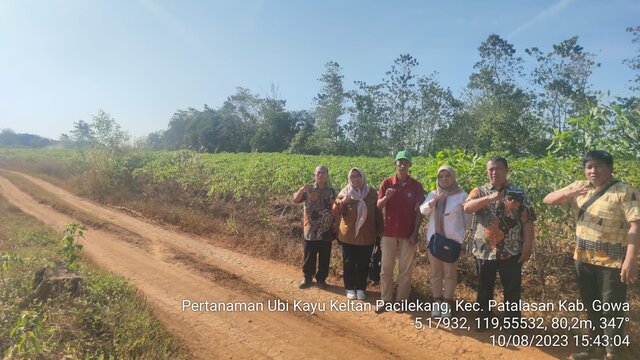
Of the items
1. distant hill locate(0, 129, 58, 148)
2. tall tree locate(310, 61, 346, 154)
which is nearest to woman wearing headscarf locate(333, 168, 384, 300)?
tall tree locate(310, 61, 346, 154)

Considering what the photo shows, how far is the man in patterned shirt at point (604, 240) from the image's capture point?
3.25m

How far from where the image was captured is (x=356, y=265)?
525 centimetres

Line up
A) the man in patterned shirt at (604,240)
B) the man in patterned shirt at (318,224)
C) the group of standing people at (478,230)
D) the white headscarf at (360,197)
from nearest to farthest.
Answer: the man in patterned shirt at (604,240) < the group of standing people at (478,230) < the white headscarf at (360,197) < the man in patterned shirt at (318,224)

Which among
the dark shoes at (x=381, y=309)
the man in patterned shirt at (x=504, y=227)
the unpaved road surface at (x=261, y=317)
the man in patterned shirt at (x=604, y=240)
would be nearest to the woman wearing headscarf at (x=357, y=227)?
the unpaved road surface at (x=261, y=317)

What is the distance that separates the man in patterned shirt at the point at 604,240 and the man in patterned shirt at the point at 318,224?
9.48ft

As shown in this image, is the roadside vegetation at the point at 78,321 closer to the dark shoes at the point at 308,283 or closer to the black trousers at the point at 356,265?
the dark shoes at the point at 308,283

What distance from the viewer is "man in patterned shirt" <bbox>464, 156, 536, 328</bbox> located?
3.92 m

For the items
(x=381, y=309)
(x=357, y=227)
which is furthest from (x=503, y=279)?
(x=357, y=227)

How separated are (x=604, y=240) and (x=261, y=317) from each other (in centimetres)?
350

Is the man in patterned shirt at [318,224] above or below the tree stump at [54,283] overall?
above

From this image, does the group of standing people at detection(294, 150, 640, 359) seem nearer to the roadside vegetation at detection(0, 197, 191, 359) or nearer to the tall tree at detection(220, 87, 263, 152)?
the roadside vegetation at detection(0, 197, 191, 359)

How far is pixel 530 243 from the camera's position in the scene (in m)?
3.90

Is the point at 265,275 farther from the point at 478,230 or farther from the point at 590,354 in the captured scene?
the point at 590,354

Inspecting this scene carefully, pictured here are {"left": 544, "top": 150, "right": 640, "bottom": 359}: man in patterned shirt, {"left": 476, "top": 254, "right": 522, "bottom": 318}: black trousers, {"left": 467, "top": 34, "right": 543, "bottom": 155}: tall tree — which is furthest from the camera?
{"left": 467, "top": 34, "right": 543, "bottom": 155}: tall tree
